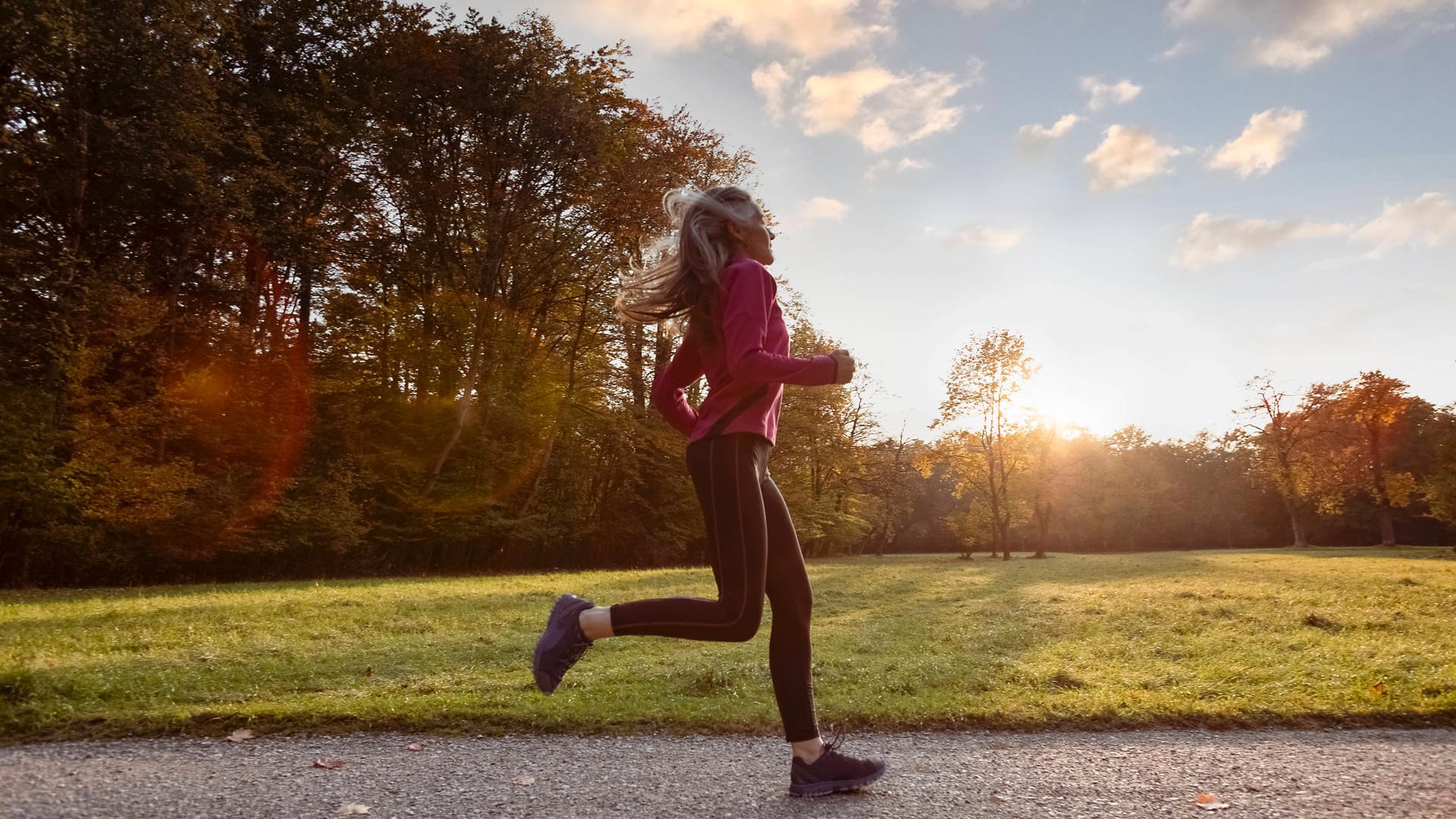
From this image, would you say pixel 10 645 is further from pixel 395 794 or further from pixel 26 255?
pixel 26 255

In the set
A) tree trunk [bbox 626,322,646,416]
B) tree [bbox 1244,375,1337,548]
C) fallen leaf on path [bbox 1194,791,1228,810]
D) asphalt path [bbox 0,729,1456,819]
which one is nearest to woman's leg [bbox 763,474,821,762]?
asphalt path [bbox 0,729,1456,819]

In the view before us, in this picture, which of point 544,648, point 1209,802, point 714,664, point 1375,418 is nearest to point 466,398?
point 714,664

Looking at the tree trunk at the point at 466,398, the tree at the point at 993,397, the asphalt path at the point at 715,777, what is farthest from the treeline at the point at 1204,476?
the asphalt path at the point at 715,777

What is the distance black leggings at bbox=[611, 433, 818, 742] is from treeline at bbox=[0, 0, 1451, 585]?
17.0m

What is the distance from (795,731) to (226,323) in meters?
20.7

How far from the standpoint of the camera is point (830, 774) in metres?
3.36

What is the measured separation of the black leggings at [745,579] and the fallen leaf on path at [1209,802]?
1514 millimetres

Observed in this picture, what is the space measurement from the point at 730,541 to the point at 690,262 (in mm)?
1116

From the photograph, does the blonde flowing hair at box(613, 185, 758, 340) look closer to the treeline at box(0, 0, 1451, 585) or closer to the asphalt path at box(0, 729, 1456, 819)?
the asphalt path at box(0, 729, 1456, 819)

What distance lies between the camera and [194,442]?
18.5 m

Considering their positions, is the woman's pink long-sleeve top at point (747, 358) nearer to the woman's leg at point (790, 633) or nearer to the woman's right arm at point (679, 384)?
the woman's right arm at point (679, 384)

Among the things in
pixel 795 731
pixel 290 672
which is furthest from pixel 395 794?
pixel 290 672

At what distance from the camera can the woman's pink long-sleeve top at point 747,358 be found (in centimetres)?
315

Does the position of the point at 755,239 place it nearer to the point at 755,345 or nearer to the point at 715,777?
the point at 755,345
